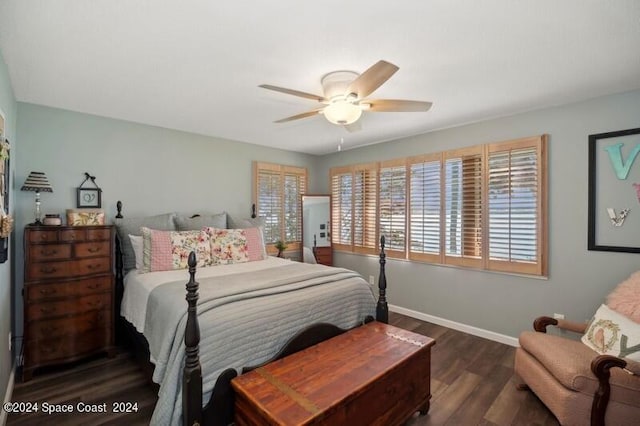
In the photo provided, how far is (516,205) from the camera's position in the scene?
312 cm

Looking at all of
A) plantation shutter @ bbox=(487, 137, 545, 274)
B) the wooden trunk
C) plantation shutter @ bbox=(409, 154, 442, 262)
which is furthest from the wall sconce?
plantation shutter @ bbox=(487, 137, 545, 274)

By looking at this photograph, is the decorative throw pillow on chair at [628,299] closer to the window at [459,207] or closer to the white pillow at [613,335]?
the white pillow at [613,335]

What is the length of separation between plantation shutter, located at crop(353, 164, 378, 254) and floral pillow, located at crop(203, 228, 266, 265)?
165 centimetres

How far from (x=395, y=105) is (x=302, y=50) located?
2.47ft

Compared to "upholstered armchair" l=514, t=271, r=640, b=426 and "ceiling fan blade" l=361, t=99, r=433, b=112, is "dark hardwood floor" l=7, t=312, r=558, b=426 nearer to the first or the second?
"upholstered armchair" l=514, t=271, r=640, b=426

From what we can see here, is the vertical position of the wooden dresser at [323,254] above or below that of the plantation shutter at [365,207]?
below

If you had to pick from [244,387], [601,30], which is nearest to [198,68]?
[244,387]

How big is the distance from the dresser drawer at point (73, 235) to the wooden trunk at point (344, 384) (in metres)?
2.09

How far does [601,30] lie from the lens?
169 cm

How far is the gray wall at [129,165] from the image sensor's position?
2.86 m

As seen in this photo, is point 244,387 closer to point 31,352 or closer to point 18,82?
point 31,352

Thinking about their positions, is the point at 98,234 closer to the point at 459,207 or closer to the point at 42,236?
the point at 42,236

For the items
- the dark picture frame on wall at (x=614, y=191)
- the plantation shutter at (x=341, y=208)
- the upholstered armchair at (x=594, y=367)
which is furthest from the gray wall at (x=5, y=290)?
the dark picture frame on wall at (x=614, y=191)

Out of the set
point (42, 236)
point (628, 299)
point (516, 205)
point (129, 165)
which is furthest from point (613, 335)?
point (129, 165)
